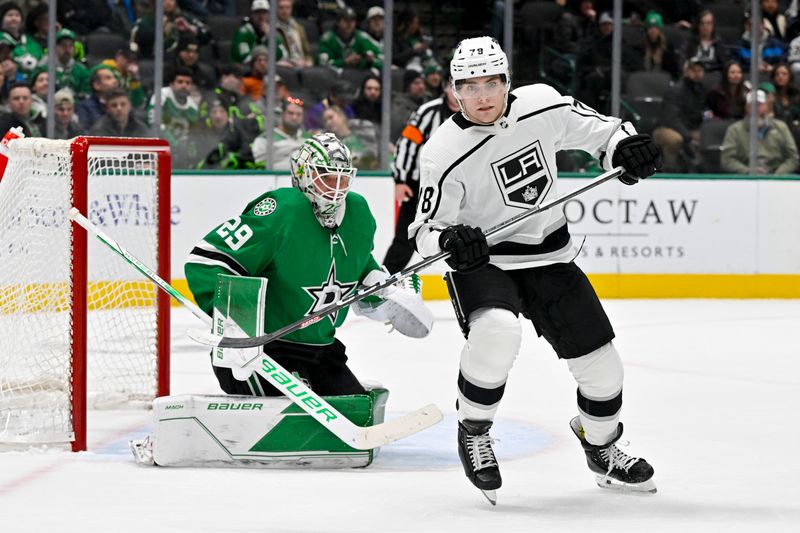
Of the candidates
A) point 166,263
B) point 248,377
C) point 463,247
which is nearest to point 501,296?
point 463,247

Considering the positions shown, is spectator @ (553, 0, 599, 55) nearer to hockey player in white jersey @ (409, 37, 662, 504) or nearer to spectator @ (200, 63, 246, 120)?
spectator @ (200, 63, 246, 120)

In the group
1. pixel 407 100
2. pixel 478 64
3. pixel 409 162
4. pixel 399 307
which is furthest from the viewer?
pixel 407 100

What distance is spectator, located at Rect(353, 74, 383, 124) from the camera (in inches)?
291

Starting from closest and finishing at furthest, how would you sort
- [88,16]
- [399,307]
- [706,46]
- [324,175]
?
1. [324,175]
2. [399,307]
3. [88,16]
4. [706,46]

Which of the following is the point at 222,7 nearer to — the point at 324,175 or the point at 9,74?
the point at 9,74

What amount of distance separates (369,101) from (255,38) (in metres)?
0.68

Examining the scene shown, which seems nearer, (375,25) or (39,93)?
(39,93)

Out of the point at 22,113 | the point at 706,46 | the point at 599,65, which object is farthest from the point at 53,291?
the point at 706,46

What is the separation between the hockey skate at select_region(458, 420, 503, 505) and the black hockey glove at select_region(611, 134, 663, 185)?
0.59 m

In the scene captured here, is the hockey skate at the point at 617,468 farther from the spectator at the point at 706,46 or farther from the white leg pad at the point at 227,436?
the spectator at the point at 706,46

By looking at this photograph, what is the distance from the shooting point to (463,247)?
272cm

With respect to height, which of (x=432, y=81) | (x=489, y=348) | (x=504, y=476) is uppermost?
(x=432, y=81)

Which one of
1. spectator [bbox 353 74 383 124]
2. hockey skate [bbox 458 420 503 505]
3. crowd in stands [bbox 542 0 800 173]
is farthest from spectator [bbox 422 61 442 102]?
hockey skate [bbox 458 420 503 505]

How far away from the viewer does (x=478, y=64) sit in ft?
9.32
